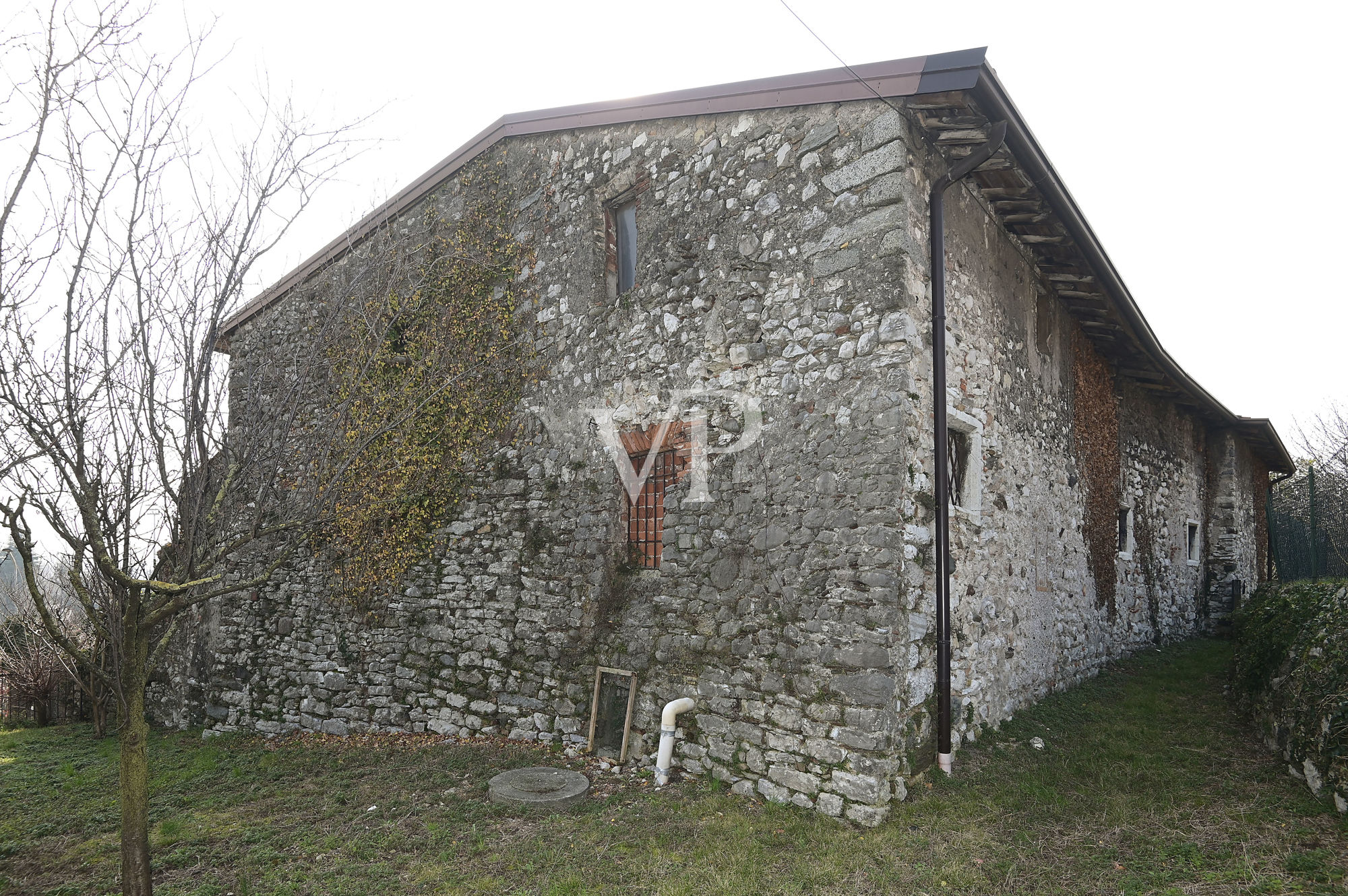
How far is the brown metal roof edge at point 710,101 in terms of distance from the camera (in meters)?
5.19

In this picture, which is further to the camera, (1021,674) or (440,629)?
(440,629)

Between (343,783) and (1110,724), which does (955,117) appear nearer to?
(1110,724)

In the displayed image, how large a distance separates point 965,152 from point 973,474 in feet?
8.69

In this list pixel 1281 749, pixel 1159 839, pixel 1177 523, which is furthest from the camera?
pixel 1177 523

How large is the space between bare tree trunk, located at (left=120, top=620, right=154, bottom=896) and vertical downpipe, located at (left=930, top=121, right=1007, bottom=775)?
16.6 ft

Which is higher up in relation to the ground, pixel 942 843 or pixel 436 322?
pixel 436 322

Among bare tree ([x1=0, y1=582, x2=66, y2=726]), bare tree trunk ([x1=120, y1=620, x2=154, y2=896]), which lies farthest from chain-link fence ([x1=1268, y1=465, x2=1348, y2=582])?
bare tree ([x1=0, y1=582, x2=66, y2=726])

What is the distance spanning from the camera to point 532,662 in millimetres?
7215

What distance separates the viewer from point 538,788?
5.82 metres

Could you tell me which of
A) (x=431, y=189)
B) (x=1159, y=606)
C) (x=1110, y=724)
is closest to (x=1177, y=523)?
(x=1159, y=606)

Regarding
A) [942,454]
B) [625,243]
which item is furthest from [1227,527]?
[625,243]

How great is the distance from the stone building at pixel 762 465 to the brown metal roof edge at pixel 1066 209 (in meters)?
0.03

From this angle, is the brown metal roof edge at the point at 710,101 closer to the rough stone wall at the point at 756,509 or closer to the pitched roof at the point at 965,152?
the pitched roof at the point at 965,152

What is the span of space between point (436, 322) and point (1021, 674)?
717cm
